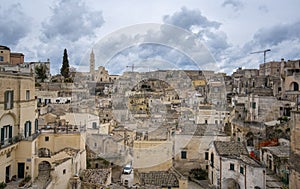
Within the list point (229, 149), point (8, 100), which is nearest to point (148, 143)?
point (229, 149)

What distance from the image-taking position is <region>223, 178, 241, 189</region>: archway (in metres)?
16.3

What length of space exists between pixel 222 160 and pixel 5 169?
11375mm

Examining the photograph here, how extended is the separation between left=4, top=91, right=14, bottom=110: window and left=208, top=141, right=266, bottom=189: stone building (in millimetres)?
11838

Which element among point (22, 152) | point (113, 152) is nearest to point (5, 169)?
point (22, 152)

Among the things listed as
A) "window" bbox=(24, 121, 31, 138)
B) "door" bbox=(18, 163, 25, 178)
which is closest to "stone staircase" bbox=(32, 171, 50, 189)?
"door" bbox=(18, 163, 25, 178)

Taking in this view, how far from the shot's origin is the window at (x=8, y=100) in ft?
46.5

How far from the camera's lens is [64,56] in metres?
47.5

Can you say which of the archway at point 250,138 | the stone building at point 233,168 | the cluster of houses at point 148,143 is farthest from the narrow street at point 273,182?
the archway at point 250,138

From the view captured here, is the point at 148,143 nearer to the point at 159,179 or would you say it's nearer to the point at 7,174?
the point at 159,179

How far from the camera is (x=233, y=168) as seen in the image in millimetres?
16141

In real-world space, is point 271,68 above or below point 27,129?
above

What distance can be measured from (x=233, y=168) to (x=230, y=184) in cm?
125

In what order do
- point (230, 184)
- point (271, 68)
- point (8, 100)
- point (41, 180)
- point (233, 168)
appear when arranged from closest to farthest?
A: point (41, 180) < point (8, 100) < point (233, 168) < point (230, 184) < point (271, 68)

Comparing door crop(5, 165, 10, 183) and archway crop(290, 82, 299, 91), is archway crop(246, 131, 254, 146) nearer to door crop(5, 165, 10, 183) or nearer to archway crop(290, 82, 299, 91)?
archway crop(290, 82, 299, 91)
